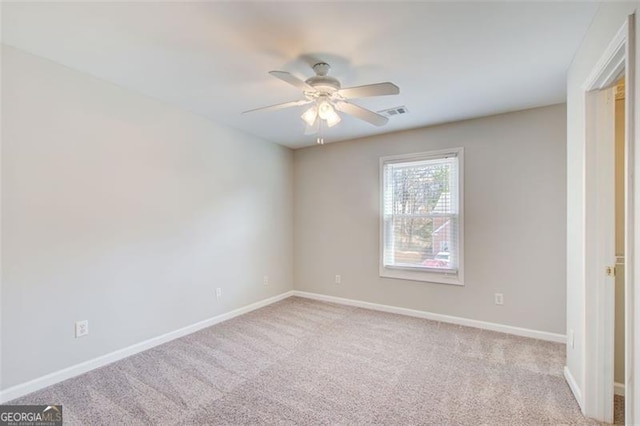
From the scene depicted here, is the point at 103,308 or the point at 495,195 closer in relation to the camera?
the point at 103,308

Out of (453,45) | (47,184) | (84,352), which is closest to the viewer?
(453,45)

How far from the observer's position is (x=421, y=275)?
3.81m

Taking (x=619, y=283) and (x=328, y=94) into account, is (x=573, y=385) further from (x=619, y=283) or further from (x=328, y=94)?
(x=328, y=94)

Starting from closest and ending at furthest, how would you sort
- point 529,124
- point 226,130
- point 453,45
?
point 453,45 → point 529,124 → point 226,130

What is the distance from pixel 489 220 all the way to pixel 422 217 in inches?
30.0

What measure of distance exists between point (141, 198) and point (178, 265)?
31.8 inches

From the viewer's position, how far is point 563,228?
303cm

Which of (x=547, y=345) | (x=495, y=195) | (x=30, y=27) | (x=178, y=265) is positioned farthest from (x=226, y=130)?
(x=547, y=345)

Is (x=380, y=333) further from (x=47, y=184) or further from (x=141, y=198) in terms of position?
(x=47, y=184)

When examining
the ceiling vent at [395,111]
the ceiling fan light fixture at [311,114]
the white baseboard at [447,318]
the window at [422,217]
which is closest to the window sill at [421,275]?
the window at [422,217]

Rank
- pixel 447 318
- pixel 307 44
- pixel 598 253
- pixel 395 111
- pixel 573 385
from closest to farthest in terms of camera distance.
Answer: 1. pixel 598 253
2. pixel 307 44
3. pixel 573 385
4. pixel 395 111
5. pixel 447 318

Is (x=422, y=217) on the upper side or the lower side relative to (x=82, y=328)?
upper

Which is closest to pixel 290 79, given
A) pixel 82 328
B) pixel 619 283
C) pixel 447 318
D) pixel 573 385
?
pixel 82 328

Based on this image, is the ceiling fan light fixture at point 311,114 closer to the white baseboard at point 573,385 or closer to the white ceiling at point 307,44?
the white ceiling at point 307,44
